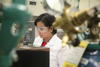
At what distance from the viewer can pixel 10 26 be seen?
264 millimetres

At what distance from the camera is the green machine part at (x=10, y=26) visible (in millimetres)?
255

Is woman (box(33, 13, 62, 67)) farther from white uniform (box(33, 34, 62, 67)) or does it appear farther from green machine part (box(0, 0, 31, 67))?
green machine part (box(0, 0, 31, 67))

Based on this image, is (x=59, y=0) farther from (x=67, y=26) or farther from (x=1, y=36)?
(x=1, y=36)

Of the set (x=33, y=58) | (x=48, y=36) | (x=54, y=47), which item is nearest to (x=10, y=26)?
(x=33, y=58)

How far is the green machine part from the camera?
26 cm

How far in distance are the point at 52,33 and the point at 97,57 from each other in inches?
52.4

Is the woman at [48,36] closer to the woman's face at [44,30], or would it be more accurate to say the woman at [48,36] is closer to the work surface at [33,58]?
the woman's face at [44,30]

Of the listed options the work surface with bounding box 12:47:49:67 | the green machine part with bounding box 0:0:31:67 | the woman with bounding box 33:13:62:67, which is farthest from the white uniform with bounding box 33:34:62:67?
the green machine part with bounding box 0:0:31:67

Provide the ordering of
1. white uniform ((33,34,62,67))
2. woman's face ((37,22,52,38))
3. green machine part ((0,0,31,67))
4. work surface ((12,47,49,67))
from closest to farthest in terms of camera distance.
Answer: green machine part ((0,0,31,67)) < work surface ((12,47,49,67)) < white uniform ((33,34,62,67)) < woman's face ((37,22,52,38))

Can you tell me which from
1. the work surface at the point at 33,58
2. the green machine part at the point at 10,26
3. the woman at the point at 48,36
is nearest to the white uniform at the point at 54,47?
the woman at the point at 48,36

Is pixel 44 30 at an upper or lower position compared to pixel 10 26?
lower

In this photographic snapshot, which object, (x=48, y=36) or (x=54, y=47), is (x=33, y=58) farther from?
(x=48, y=36)

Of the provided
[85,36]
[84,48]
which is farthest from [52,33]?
[85,36]

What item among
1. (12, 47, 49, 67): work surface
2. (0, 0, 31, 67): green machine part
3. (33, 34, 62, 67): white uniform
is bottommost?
(33, 34, 62, 67): white uniform
